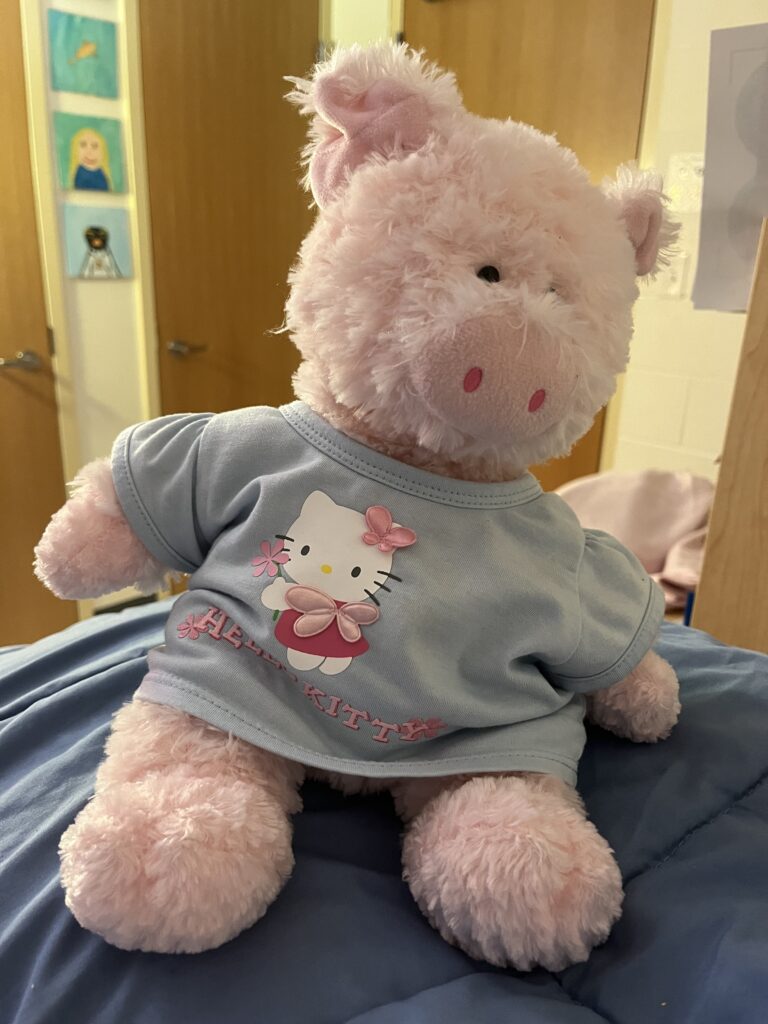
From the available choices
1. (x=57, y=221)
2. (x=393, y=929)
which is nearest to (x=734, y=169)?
(x=393, y=929)

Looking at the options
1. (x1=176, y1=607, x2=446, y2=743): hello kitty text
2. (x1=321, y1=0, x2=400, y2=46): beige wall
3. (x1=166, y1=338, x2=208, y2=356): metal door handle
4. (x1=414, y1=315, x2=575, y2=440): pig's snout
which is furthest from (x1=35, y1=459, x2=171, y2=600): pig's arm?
(x1=321, y1=0, x2=400, y2=46): beige wall

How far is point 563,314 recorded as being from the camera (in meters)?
0.55

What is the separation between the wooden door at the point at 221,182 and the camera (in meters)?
2.26

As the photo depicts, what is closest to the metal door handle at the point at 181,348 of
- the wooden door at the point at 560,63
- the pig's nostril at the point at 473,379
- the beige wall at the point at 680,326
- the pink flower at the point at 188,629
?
the wooden door at the point at 560,63

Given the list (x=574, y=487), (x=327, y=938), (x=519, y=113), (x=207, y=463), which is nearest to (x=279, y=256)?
(x=519, y=113)

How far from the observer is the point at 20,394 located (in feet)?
6.88

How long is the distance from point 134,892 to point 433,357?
380mm

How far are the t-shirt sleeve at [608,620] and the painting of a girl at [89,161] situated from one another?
77.3 inches

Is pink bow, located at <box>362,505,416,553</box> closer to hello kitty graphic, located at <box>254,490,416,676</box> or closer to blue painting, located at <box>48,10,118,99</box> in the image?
hello kitty graphic, located at <box>254,490,416,676</box>

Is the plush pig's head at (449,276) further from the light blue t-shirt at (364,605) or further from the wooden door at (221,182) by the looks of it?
the wooden door at (221,182)

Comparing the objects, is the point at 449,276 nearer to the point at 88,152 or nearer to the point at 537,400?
the point at 537,400

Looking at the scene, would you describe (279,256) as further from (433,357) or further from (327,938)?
(327,938)

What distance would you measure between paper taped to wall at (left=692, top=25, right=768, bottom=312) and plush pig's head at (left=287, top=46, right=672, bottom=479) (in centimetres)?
53

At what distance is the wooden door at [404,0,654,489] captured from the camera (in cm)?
203
